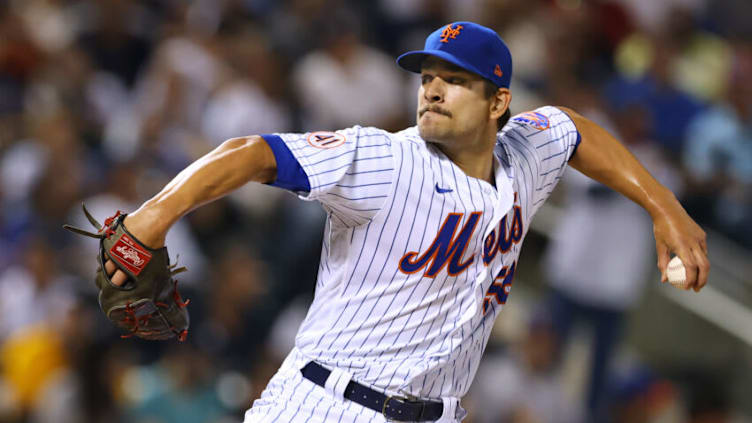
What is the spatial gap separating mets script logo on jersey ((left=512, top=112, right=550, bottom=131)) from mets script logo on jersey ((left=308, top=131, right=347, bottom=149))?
856 millimetres

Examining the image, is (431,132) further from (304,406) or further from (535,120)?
(304,406)

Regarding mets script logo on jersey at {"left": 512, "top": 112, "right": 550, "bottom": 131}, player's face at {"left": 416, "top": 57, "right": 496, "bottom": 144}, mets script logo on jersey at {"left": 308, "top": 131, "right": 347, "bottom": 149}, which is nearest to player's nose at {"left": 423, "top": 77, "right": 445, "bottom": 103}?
player's face at {"left": 416, "top": 57, "right": 496, "bottom": 144}

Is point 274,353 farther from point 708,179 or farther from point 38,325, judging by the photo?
point 708,179

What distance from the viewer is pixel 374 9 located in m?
7.34

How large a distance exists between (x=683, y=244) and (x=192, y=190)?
1519mm

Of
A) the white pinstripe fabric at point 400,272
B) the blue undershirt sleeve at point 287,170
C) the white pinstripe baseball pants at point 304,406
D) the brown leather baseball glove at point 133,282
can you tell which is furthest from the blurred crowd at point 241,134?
the blue undershirt sleeve at point 287,170

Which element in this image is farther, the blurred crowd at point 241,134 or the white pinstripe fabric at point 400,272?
the blurred crowd at point 241,134

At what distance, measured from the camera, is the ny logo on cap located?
2.92m

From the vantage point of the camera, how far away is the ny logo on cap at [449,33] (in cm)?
292

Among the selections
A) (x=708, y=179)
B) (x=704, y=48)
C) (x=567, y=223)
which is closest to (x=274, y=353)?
(x=567, y=223)

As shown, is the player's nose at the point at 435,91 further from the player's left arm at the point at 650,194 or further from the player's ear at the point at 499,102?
the player's left arm at the point at 650,194

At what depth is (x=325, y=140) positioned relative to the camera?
2.70m

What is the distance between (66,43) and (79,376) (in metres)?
2.49

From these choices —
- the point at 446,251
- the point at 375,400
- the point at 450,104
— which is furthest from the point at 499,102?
the point at 375,400
